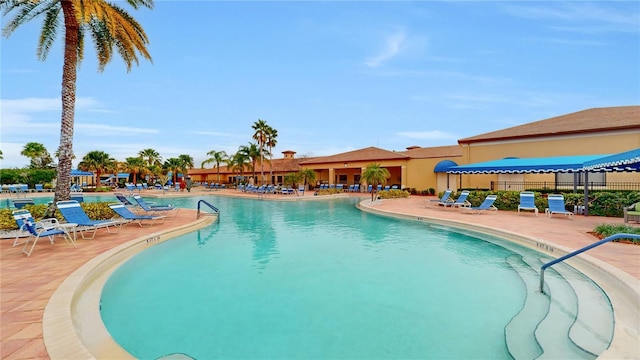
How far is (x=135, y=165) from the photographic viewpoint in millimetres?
47875

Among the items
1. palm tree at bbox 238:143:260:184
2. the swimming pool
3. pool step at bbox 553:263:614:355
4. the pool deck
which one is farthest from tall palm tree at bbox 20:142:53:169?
pool step at bbox 553:263:614:355

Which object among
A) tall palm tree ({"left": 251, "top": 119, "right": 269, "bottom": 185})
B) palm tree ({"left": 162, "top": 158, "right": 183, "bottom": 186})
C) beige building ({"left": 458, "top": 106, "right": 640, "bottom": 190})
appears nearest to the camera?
beige building ({"left": 458, "top": 106, "right": 640, "bottom": 190})

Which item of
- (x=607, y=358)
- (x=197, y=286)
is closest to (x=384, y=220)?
(x=197, y=286)

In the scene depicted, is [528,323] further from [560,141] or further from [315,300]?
[560,141]

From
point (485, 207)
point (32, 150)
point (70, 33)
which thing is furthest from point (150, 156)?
point (485, 207)

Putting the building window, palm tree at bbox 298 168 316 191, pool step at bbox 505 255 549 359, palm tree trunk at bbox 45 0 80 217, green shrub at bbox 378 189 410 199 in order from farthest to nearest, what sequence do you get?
1. palm tree at bbox 298 168 316 191
2. green shrub at bbox 378 189 410 199
3. the building window
4. palm tree trunk at bbox 45 0 80 217
5. pool step at bbox 505 255 549 359

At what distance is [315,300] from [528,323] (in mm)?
2956

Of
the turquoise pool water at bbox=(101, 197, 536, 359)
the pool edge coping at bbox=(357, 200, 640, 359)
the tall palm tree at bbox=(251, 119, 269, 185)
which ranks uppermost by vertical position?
the tall palm tree at bbox=(251, 119, 269, 185)

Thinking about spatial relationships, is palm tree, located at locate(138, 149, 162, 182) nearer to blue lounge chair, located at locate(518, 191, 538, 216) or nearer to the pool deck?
the pool deck

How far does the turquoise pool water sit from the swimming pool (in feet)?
0.05

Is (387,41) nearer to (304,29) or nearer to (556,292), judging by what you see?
(304,29)

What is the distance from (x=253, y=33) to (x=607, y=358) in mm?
18479

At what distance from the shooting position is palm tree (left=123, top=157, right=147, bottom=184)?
47.7 metres

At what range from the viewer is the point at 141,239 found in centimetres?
806
